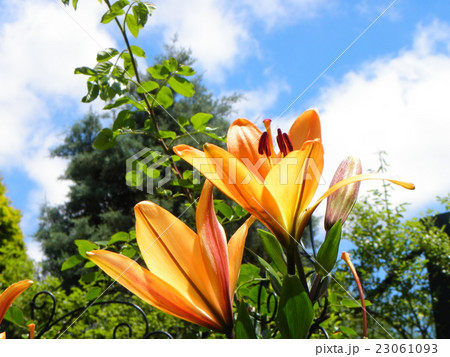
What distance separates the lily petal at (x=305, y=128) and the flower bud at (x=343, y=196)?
1.5 inches

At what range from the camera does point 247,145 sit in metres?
0.41

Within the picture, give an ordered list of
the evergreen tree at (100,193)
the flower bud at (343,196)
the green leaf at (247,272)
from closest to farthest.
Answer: the flower bud at (343,196) < the green leaf at (247,272) < the evergreen tree at (100,193)

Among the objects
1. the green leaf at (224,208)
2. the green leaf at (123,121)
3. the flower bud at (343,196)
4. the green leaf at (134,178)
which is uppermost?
the green leaf at (123,121)

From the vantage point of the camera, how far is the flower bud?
0.40 meters

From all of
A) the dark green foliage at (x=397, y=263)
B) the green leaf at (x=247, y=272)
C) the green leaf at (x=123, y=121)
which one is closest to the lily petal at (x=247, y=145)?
the green leaf at (x=247, y=272)

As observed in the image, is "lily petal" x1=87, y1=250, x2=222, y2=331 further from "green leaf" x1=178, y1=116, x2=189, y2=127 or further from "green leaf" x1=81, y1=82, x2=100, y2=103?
"green leaf" x1=178, y1=116, x2=189, y2=127

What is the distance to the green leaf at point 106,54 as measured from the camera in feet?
3.25

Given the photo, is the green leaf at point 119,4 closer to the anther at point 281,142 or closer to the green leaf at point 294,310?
the anther at point 281,142

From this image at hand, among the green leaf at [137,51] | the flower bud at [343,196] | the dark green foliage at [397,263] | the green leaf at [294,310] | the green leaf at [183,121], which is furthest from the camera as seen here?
the dark green foliage at [397,263]

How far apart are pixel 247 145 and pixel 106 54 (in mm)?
704

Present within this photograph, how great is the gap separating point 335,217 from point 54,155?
11.4m

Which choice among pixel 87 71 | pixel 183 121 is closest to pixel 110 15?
pixel 87 71

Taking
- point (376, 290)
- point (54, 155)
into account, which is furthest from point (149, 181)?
point (54, 155)
